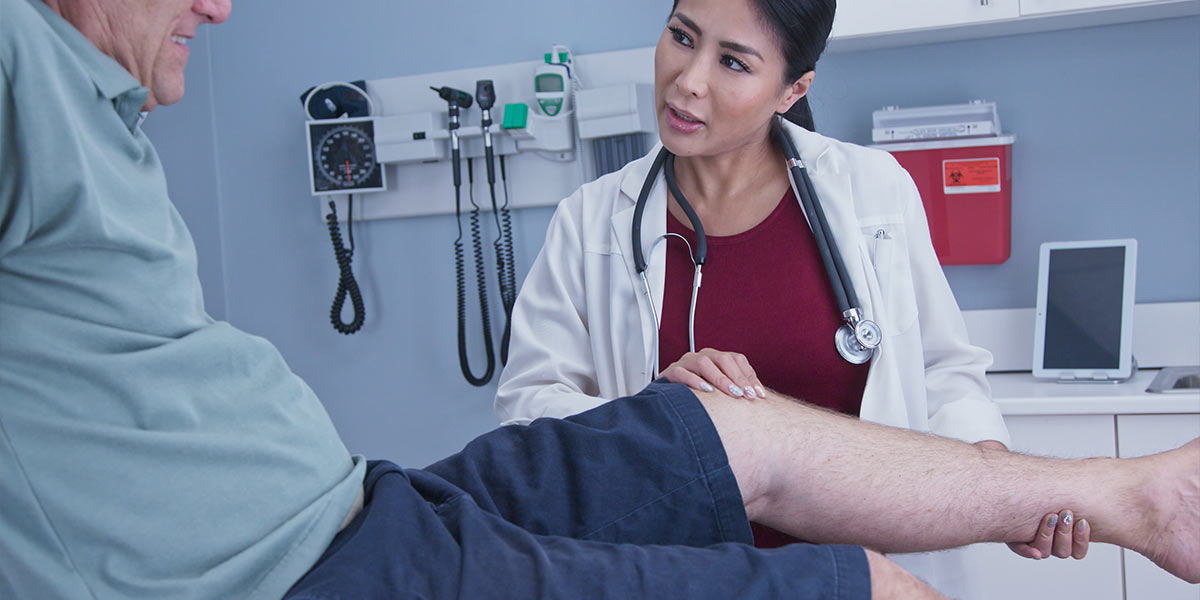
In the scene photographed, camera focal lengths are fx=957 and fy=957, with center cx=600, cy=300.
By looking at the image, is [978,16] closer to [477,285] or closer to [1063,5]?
[1063,5]

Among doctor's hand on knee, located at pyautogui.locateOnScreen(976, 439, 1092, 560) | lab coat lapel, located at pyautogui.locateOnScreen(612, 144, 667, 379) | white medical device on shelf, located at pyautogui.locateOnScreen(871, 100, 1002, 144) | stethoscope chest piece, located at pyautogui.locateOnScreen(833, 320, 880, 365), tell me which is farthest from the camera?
white medical device on shelf, located at pyautogui.locateOnScreen(871, 100, 1002, 144)

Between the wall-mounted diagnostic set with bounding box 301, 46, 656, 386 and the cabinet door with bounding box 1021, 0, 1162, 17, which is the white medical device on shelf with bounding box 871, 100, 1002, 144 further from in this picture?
the wall-mounted diagnostic set with bounding box 301, 46, 656, 386

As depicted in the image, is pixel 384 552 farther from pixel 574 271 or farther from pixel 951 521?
pixel 574 271

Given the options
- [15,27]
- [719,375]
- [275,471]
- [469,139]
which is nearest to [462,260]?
[469,139]

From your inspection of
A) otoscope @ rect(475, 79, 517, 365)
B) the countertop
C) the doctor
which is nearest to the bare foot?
the doctor

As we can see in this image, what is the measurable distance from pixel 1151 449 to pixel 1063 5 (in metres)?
0.95

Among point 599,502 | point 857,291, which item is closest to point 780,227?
point 857,291

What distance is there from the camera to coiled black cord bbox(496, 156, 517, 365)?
2.60m

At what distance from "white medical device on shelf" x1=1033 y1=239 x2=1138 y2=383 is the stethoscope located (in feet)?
3.10

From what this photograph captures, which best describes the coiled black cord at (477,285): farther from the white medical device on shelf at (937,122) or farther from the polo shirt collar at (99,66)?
the polo shirt collar at (99,66)

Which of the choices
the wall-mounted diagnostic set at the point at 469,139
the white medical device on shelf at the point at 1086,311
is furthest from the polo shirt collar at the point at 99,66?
the white medical device on shelf at the point at 1086,311

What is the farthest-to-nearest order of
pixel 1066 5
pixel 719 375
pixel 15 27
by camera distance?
pixel 1066 5, pixel 719 375, pixel 15 27

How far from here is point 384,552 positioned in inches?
34.3

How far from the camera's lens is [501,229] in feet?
8.86
